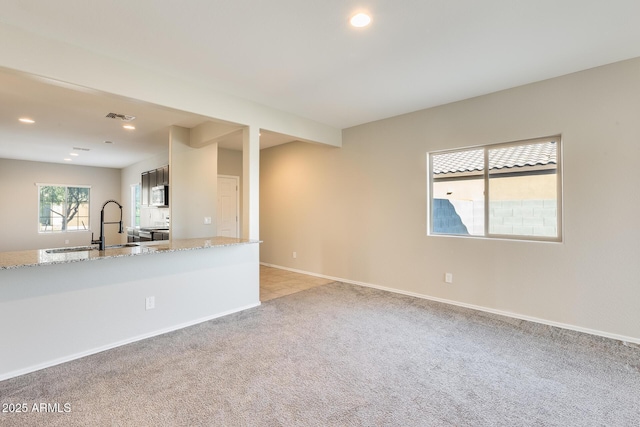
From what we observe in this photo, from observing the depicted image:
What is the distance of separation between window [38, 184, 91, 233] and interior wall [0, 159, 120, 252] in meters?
0.12

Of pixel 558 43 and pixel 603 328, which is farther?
pixel 603 328

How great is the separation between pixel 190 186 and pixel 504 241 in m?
4.67

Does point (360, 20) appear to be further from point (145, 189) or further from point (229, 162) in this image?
point (145, 189)

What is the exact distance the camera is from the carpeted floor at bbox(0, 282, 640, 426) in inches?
73.0

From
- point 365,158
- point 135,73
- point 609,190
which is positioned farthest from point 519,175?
point 135,73

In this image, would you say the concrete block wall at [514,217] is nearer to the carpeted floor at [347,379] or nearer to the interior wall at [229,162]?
the carpeted floor at [347,379]

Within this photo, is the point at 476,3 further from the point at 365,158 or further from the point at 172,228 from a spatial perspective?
the point at 172,228

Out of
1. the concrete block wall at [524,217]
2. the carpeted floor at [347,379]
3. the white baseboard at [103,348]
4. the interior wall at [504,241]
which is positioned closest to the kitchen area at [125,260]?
the white baseboard at [103,348]

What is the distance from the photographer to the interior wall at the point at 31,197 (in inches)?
292

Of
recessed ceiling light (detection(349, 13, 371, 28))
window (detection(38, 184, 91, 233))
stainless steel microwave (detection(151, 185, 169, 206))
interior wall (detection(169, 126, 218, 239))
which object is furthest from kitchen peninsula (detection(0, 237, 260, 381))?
window (detection(38, 184, 91, 233))

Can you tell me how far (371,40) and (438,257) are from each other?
290 cm

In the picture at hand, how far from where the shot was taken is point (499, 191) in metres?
3.72

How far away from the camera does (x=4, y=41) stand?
2.20m

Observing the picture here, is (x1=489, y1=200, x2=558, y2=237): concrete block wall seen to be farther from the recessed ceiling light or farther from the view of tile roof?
the recessed ceiling light
